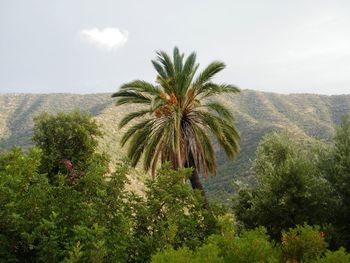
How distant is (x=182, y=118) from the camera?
17.2m

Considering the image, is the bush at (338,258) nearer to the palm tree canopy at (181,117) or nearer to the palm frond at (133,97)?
the palm tree canopy at (181,117)

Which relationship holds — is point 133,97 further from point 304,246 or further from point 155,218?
point 304,246

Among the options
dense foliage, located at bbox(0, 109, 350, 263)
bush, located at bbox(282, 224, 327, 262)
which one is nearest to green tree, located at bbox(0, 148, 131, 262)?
dense foliage, located at bbox(0, 109, 350, 263)

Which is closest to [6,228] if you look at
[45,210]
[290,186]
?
[45,210]

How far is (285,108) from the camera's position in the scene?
109m

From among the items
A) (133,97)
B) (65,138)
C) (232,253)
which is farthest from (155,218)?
(65,138)

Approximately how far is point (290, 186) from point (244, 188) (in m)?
4.58

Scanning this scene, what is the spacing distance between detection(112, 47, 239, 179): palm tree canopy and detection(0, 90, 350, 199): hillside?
36.3 metres

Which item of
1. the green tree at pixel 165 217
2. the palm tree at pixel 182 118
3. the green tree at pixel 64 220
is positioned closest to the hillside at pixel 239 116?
the palm tree at pixel 182 118

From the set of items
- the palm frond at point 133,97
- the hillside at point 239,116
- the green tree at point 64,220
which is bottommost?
the hillside at point 239,116

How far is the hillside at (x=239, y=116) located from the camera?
206ft

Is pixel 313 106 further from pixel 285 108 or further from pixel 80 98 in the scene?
pixel 80 98

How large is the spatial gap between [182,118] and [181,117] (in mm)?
138

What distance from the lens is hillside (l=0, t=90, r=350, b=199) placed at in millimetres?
62688
